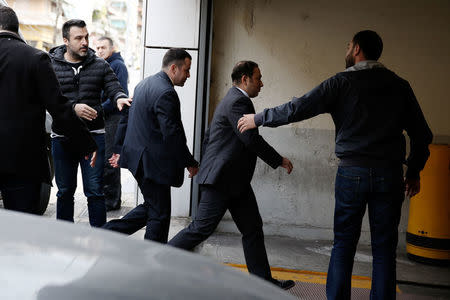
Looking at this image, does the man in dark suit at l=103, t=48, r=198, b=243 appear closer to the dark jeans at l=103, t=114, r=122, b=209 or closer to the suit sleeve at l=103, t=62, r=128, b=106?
the suit sleeve at l=103, t=62, r=128, b=106

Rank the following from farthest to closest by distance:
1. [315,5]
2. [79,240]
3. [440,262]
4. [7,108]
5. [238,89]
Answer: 1. [315,5]
2. [440,262]
3. [238,89]
4. [7,108]
5. [79,240]

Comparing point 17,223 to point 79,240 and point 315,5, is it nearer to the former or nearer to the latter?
point 79,240

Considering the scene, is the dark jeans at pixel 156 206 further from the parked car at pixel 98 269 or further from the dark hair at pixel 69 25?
the parked car at pixel 98 269

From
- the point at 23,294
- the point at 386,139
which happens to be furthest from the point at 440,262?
the point at 23,294

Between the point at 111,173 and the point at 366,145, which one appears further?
the point at 111,173

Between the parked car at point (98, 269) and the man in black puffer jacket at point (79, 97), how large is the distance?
339 cm

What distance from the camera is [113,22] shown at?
234ft

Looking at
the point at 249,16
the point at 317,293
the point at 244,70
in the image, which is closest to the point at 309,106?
the point at 244,70

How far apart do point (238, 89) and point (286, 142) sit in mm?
2194

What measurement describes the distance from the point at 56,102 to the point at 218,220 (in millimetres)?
1548

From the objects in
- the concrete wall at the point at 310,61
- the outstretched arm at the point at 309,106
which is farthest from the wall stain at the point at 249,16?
the outstretched arm at the point at 309,106

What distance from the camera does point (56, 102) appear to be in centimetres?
389

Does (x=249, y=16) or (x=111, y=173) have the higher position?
(x=249, y=16)

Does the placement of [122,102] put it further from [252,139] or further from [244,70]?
[252,139]
